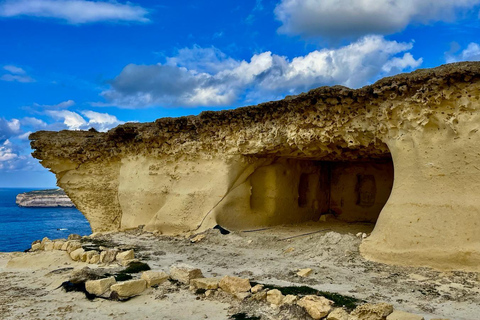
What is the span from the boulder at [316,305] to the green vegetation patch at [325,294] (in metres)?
0.14

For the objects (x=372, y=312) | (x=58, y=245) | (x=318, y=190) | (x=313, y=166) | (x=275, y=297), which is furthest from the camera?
(x=318, y=190)

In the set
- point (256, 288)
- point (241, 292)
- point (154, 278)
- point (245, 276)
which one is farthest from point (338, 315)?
point (154, 278)

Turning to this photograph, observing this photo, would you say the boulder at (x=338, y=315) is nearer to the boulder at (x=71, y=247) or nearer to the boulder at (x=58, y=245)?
the boulder at (x=71, y=247)

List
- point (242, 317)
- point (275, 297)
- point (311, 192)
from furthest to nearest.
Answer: point (311, 192) < point (275, 297) < point (242, 317)

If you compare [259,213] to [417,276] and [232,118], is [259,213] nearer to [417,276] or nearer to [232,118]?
[232,118]

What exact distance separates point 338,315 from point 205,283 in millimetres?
1715

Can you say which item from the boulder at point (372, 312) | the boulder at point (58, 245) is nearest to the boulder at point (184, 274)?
the boulder at point (372, 312)

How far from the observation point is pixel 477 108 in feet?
17.9

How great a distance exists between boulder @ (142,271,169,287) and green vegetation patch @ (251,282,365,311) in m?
1.17

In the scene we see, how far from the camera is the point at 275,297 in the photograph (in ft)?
13.8

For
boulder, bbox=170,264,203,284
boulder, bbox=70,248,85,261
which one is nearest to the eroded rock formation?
boulder, bbox=170,264,203,284

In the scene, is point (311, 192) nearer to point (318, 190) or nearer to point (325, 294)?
point (318, 190)

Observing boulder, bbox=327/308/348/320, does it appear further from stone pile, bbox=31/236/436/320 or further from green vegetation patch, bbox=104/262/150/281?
green vegetation patch, bbox=104/262/150/281

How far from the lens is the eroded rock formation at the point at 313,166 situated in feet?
18.2
